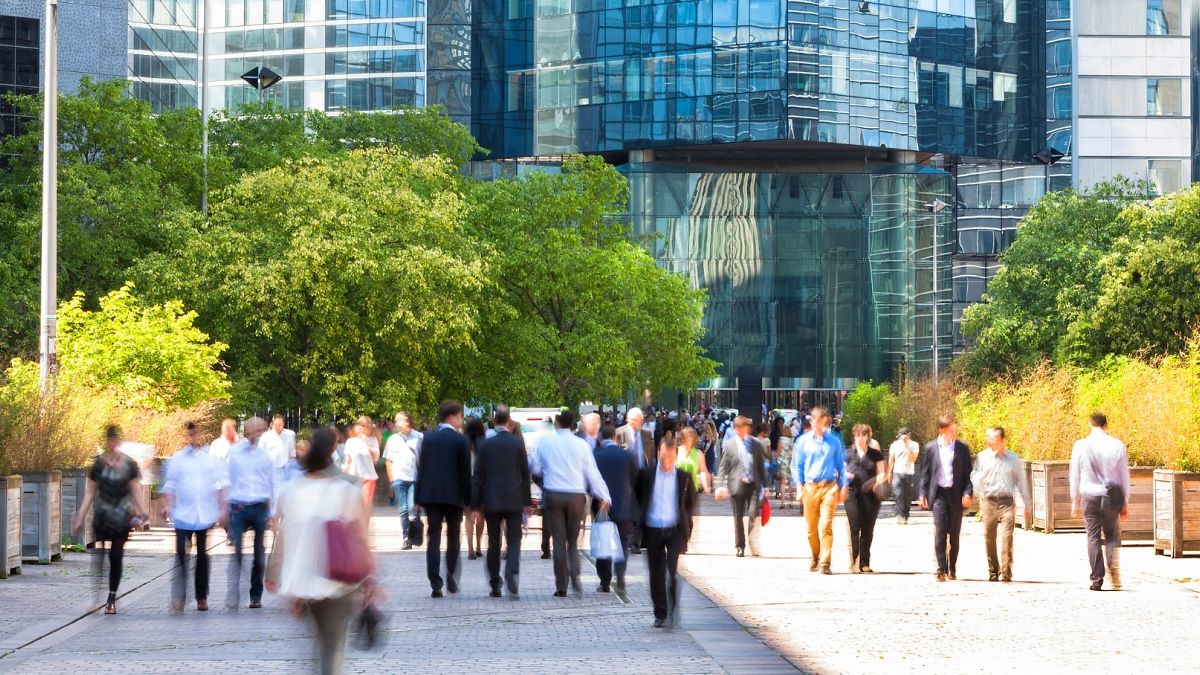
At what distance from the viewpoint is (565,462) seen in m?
17.4

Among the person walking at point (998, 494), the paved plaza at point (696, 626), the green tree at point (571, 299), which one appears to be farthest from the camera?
the green tree at point (571, 299)

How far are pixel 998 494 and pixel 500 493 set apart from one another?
17.3ft

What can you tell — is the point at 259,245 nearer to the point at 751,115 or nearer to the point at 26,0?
the point at 26,0

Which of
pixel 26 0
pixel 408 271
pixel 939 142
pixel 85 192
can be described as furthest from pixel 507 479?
pixel 939 142

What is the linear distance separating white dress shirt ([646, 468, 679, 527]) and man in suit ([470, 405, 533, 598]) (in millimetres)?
2897

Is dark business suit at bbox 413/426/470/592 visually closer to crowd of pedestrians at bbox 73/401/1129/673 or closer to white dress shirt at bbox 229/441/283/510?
crowd of pedestrians at bbox 73/401/1129/673

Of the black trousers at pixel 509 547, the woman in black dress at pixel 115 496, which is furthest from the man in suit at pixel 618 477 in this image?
the woman in black dress at pixel 115 496

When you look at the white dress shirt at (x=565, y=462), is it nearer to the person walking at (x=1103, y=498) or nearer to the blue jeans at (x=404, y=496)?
the person walking at (x=1103, y=498)

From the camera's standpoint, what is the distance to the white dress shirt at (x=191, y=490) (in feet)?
53.6

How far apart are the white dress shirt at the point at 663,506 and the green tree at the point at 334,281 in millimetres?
28882

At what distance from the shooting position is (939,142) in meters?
82.6

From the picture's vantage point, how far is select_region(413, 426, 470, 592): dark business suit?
17422 mm

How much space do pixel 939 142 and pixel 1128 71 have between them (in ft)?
58.6

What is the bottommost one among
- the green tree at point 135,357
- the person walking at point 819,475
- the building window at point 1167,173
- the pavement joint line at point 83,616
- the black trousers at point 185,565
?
the pavement joint line at point 83,616
